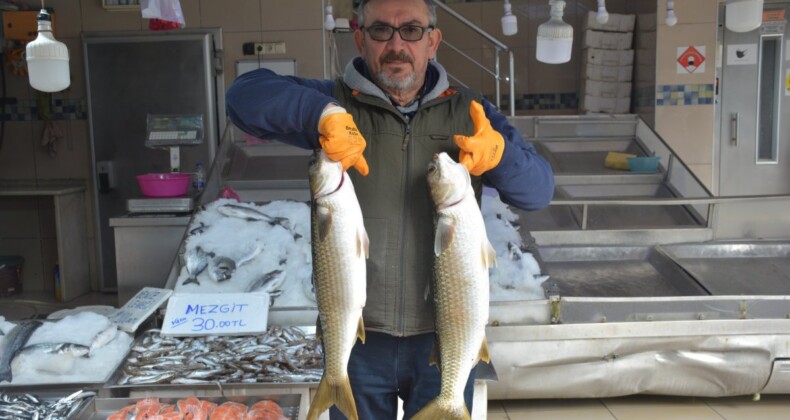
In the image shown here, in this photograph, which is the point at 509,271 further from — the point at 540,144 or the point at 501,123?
the point at 540,144

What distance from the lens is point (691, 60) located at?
7.66m

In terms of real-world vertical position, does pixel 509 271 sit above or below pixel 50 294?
above

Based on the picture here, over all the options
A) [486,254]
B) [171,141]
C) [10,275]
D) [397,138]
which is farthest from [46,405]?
[10,275]

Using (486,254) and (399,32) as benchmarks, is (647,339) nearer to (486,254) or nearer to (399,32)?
(486,254)

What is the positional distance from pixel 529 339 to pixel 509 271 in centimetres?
40

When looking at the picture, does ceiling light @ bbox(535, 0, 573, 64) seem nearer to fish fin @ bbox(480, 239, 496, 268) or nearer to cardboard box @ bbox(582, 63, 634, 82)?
fish fin @ bbox(480, 239, 496, 268)

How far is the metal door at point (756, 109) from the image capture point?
7887 mm

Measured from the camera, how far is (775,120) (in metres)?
8.02

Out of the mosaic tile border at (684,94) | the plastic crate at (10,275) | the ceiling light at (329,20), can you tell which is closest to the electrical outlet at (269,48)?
the ceiling light at (329,20)

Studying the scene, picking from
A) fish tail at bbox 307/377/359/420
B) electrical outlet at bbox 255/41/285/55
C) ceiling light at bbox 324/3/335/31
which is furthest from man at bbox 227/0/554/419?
electrical outlet at bbox 255/41/285/55

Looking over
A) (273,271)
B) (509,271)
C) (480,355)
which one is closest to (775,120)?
(509,271)

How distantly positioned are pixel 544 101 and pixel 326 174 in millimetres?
7923

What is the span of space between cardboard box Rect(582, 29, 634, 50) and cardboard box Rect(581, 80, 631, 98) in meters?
0.43

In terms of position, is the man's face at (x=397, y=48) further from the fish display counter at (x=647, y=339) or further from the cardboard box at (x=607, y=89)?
the cardboard box at (x=607, y=89)
